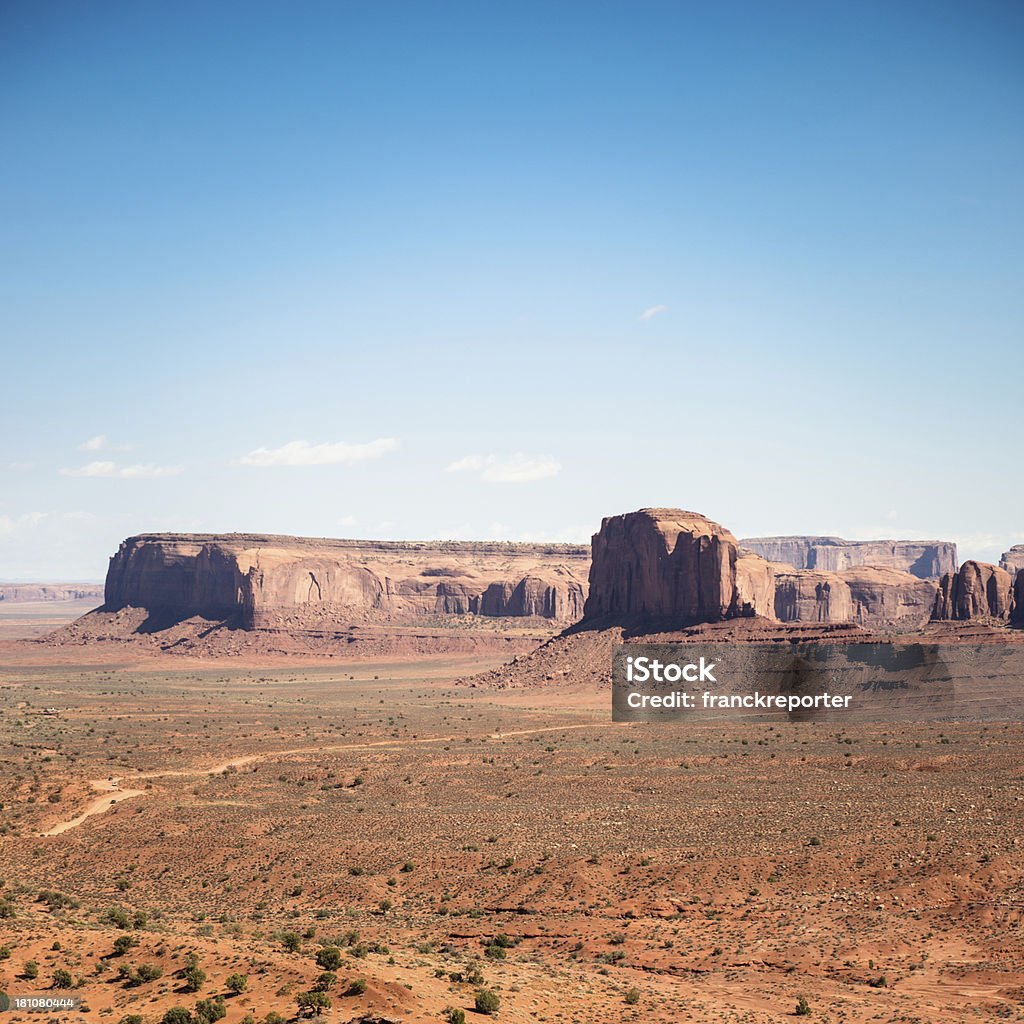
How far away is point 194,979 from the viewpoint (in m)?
22.5

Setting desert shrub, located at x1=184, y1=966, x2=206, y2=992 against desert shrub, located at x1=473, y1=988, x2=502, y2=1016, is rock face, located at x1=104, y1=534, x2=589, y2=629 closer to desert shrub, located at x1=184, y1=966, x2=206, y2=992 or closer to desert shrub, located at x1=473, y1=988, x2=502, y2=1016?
desert shrub, located at x1=184, y1=966, x2=206, y2=992

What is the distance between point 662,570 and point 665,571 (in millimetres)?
504

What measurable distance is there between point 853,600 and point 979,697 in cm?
8729

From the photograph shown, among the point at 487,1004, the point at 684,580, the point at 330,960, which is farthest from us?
the point at 684,580

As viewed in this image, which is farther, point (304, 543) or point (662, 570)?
point (304, 543)

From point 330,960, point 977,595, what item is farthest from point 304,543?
point 330,960

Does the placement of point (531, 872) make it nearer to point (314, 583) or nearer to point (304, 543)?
point (314, 583)

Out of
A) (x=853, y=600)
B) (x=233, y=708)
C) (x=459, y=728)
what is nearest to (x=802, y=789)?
(x=459, y=728)

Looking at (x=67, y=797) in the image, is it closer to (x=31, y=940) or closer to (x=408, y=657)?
(x=31, y=940)

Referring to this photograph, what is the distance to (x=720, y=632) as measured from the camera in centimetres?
9531

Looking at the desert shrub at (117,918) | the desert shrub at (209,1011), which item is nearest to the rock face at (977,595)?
the desert shrub at (117,918)

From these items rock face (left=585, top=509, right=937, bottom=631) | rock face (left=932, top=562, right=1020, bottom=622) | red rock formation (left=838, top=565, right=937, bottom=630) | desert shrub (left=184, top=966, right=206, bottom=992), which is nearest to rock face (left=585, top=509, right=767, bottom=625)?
rock face (left=585, top=509, right=937, bottom=631)

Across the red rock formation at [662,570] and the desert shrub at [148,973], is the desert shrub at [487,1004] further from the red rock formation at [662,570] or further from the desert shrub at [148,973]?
the red rock formation at [662,570]

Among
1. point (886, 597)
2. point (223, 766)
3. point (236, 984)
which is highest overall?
point (886, 597)
